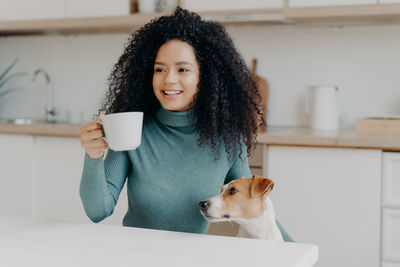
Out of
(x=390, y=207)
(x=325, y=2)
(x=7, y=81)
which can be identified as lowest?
(x=390, y=207)

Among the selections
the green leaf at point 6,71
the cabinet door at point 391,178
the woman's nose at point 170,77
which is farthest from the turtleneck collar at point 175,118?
the green leaf at point 6,71

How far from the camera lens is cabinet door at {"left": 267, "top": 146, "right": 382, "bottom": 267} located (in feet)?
7.70

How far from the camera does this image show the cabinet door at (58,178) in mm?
2863

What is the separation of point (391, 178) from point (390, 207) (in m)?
0.12

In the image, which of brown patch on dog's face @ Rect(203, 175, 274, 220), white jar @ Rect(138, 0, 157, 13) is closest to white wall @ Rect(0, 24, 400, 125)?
white jar @ Rect(138, 0, 157, 13)

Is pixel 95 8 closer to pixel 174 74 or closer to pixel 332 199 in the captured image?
pixel 332 199

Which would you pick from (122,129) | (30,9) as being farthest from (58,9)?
(122,129)

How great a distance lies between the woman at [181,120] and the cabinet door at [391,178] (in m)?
0.97

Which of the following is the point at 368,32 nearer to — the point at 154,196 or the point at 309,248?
Result: the point at 154,196

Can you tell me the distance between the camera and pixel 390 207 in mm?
2318

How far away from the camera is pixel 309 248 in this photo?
3.40 feet

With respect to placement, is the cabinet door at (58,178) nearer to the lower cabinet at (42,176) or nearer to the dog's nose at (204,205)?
the lower cabinet at (42,176)

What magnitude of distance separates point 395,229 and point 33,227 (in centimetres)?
163

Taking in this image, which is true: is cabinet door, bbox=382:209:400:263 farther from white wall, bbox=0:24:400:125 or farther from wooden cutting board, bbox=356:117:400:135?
white wall, bbox=0:24:400:125
